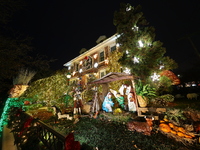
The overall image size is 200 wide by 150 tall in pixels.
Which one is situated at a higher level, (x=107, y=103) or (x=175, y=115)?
(x=107, y=103)

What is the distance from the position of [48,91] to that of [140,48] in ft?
27.7

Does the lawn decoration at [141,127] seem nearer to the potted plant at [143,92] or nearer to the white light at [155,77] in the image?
the potted plant at [143,92]

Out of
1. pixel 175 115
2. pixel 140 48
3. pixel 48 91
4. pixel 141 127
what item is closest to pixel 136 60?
pixel 140 48

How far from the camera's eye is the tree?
21.9 feet

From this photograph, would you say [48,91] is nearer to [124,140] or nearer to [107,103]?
[107,103]

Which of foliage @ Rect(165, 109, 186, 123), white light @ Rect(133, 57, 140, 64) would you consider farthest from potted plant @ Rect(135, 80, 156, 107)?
white light @ Rect(133, 57, 140, 64)

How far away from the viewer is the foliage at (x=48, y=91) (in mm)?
8984

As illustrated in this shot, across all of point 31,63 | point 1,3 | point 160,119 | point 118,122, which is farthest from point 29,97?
point 160,119

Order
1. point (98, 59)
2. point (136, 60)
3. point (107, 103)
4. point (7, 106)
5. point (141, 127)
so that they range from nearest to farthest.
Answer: point (141, 127) → point (107, 103) → point (136, 60) → point (7, 106) → point (98, 59)

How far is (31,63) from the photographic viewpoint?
455cm

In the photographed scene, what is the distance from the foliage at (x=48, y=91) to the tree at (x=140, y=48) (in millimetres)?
6128

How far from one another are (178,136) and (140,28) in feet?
22.5

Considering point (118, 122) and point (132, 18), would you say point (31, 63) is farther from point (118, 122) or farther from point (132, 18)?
point (132, 18)

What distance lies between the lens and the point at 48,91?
905cm
